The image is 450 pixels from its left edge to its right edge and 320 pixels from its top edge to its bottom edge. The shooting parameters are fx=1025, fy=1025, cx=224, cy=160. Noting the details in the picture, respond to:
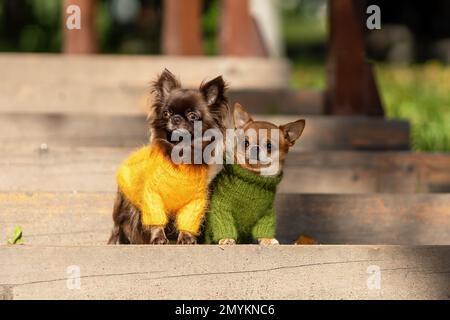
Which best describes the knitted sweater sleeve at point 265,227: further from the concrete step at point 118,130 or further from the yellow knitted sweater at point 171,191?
the concrete step at point 118,130

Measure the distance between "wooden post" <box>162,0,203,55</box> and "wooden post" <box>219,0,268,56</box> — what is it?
0.28 meters

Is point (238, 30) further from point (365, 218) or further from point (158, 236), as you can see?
point (158, 236)

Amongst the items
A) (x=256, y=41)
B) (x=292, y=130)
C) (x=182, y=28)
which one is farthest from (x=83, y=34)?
(x=292, y=130)

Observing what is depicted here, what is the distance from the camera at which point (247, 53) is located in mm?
9570

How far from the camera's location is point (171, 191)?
168 inches

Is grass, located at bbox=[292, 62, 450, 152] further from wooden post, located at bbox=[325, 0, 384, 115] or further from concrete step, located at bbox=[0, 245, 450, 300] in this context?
concrete step, located at bbox=[0, 245, 450, 300]

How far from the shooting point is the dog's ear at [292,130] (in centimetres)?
438

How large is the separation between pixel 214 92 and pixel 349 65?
2475 mm

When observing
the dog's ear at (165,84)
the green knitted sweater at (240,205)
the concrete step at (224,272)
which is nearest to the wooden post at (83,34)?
the dog's ear at (165,84)

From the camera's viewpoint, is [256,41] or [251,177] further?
[256,41]

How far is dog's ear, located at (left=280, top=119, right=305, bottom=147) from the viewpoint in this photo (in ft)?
14.4

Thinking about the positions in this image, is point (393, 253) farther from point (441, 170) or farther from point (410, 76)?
point (410, 76)

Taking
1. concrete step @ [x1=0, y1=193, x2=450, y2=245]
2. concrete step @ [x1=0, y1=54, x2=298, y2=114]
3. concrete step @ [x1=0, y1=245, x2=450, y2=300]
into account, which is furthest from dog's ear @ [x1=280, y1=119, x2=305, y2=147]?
concrete step @ [x1=0, y1=54, x2=298, y2=114]

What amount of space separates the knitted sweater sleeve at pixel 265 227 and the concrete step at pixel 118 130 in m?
1.94
